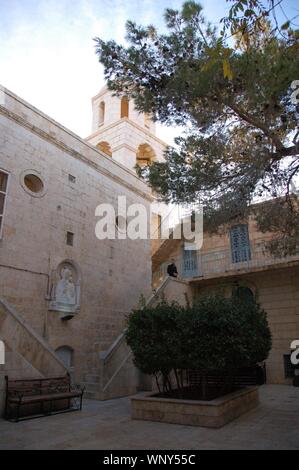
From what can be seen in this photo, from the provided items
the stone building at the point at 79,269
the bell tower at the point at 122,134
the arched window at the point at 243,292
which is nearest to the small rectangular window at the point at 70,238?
the stone building at the point at 79,269

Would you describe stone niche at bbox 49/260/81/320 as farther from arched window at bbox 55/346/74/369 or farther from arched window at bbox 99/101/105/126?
arched window at bbox 99/101/105/126

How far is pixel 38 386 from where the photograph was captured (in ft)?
24.6

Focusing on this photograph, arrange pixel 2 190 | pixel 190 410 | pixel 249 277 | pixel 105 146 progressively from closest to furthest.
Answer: pixel 190 410
pixel 2 190
pixel 249 277
pixel 105 146

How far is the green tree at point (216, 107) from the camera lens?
6422 mm

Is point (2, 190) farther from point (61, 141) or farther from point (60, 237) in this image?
point (61, 141)

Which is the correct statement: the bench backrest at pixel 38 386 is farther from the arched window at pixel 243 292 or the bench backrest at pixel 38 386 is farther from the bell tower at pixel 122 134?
the bell tower at pixel 122 134

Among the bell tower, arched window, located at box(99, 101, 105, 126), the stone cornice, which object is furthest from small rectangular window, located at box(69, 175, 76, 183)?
arched window, located at box(99, 101, 105, 126)

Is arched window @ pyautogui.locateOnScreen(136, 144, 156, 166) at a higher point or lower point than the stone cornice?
higher

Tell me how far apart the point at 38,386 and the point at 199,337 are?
351 cm

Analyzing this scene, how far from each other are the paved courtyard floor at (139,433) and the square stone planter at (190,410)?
0.55ft

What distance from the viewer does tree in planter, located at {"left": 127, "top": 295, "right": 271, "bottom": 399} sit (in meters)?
6.96

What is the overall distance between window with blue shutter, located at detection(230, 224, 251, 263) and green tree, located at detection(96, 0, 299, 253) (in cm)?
700

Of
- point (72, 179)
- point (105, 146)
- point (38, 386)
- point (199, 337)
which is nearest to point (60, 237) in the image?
point (72, 179)

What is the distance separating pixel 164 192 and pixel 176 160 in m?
0.76
